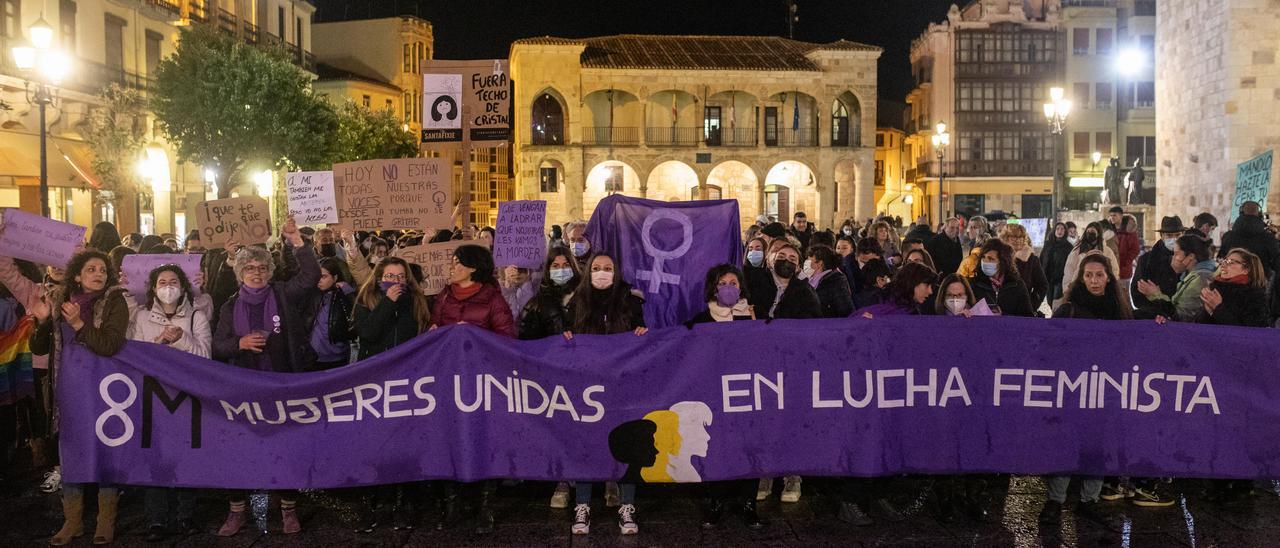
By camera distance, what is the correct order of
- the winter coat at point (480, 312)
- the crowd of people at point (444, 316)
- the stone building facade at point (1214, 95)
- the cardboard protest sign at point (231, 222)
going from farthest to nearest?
the stone building facade at point (1214, 95), the cardboard protest sign at point (231, 222), the winter coat at point (480, 312), the crowd of people at point (444, 316)

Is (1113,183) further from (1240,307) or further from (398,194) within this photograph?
(398,194)

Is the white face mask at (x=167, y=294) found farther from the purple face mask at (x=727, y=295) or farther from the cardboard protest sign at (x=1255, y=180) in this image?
the cardboard protest sign at (x=1255, y=180)

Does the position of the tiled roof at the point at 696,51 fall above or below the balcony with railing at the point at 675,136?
above

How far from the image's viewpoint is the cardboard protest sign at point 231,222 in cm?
909

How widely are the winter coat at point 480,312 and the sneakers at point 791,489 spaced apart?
198cm

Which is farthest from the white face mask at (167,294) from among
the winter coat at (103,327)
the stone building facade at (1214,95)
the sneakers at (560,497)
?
the stone building facade at (1214,95)

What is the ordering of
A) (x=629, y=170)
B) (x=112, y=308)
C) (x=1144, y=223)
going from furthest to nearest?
(x=629, y=170)
(x=1144, y=223)
(x=112, y=308)

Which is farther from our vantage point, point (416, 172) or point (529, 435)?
point (416, 172)

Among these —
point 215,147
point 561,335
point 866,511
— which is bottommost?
point 866,511

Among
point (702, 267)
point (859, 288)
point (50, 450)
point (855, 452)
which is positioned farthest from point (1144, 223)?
point (50, 450)

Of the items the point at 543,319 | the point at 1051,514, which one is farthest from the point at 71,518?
→ the point at 1051,514

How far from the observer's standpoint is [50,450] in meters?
Answer: 7.98

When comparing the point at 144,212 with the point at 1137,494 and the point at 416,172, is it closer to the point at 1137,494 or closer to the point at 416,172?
the point at 416,172

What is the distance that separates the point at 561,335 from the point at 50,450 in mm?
4263
